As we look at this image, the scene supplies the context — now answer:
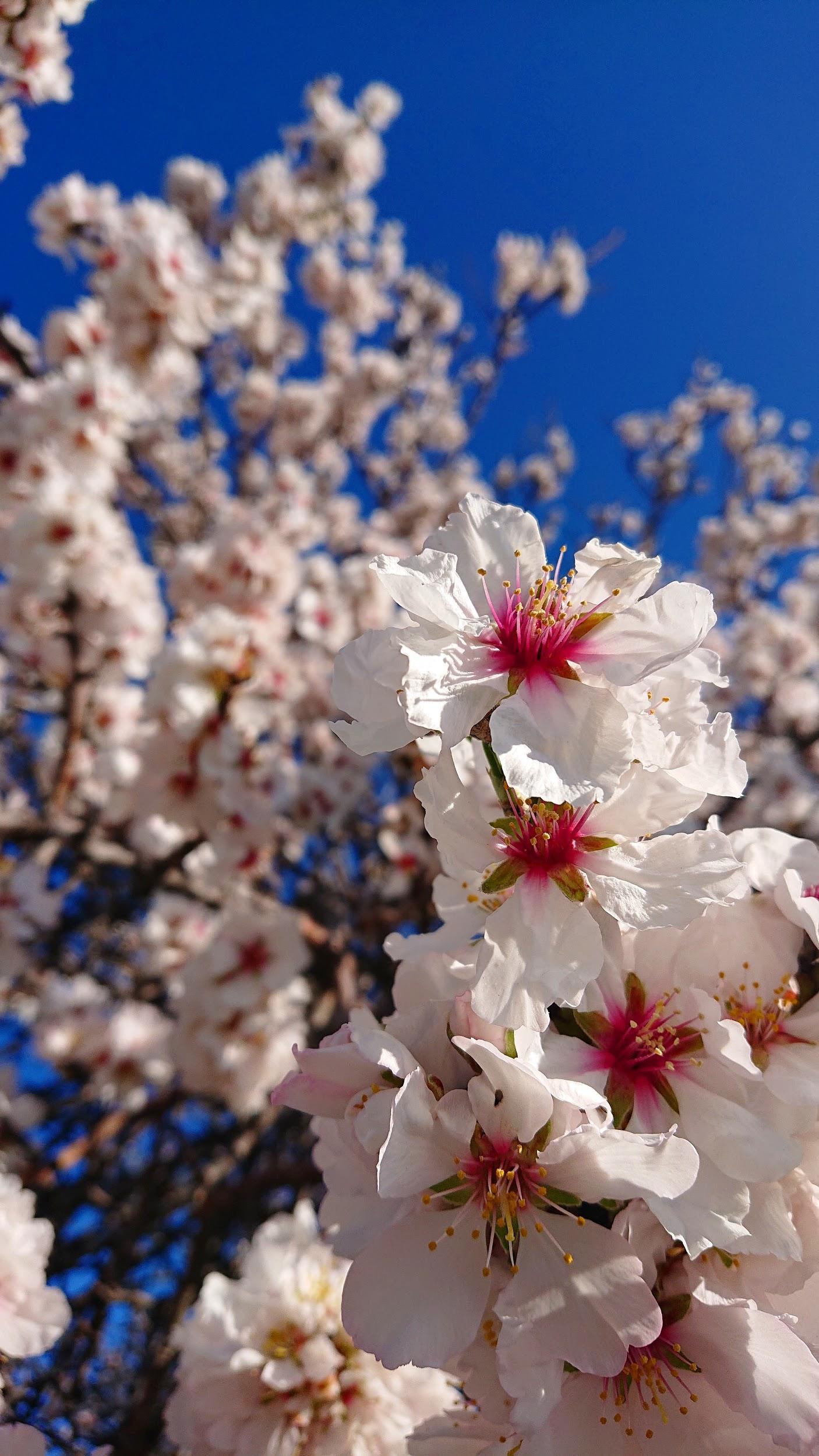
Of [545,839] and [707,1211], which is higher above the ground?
[545,839]

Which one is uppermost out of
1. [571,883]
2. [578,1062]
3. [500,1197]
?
[571,883]

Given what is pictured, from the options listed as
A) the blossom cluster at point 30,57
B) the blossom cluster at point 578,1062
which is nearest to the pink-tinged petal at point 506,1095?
the blossom cluster at point 578,1062

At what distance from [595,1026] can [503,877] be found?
0.55 ft

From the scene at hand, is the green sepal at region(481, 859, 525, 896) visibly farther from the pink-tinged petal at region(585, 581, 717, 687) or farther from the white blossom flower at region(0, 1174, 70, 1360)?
the white blossom flower at region(0, 1174, 70, 1360)

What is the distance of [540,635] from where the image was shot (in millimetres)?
819

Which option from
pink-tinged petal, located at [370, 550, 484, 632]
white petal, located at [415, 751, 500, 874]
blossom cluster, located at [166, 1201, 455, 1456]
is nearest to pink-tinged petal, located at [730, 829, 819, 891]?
white petal, located at [415, 751, 500, 874]

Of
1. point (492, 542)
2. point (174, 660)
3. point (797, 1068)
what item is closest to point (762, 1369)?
point (797, 1068)

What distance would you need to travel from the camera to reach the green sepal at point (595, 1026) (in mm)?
788

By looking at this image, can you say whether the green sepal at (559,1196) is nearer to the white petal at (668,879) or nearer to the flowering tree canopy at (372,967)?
the flowering tree canopy at (372,967)

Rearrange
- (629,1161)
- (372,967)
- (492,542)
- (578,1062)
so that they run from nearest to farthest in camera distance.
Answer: (629,1161), (578,1062), (492,542), (372,967)

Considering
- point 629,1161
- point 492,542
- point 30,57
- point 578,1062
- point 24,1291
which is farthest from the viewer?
point 30,57

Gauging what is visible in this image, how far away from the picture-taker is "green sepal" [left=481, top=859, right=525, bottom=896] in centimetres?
78

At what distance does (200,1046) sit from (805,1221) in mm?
2104

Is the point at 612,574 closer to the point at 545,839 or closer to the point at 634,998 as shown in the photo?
the point at 545,839
